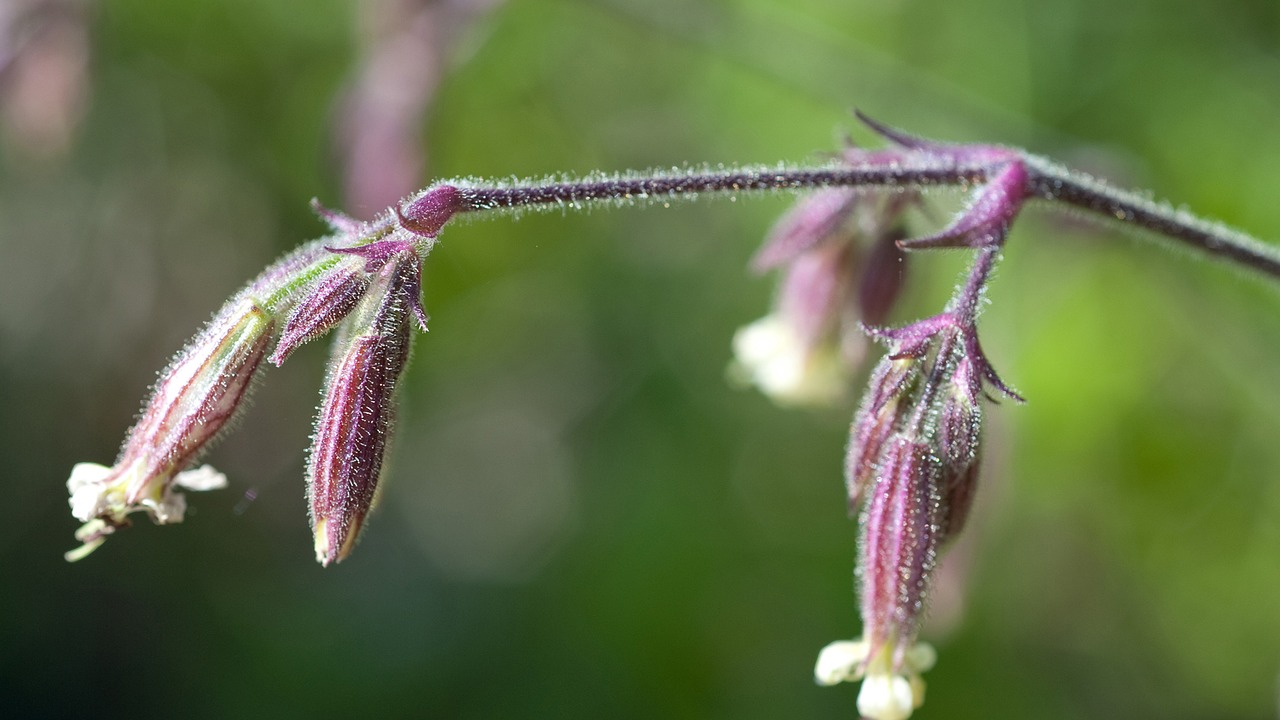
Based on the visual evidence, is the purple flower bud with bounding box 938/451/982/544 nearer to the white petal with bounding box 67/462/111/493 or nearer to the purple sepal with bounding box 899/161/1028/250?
the purple sepal with bounding box 899/161/1028/250

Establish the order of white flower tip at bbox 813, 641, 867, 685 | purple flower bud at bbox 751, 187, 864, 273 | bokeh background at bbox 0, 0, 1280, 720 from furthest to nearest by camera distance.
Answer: bokeh background at bbox 0, 0, 1280, 720 → purple flower bud at bbox 751, 187, 864, 273 → white flower tip at bbox 813, 641, 867, 685

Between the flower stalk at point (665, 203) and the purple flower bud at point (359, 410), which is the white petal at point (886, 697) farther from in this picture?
the purple flower bud at point (359, 410)

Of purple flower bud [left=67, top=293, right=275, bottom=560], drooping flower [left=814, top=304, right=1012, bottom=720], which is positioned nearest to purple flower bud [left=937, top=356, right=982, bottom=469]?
drooping flower [left=814, top=304, right=1012, bottom=720]

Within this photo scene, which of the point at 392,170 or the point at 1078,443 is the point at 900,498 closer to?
the point at 392,170

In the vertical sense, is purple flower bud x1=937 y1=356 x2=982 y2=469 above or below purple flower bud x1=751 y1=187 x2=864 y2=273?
below

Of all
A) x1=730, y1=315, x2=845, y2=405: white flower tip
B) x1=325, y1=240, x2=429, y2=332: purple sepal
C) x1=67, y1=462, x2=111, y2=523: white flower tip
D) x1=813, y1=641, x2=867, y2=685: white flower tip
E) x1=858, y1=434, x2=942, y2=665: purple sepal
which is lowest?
x1=67, y1=462, x2=111, y2=523: white flower tip

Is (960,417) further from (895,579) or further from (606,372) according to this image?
(606,372)

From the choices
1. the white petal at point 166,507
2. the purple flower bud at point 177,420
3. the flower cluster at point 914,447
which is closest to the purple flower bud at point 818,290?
the flower cluster at point 914,447

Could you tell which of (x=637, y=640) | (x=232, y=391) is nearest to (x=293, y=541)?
(x=637, y=640)
